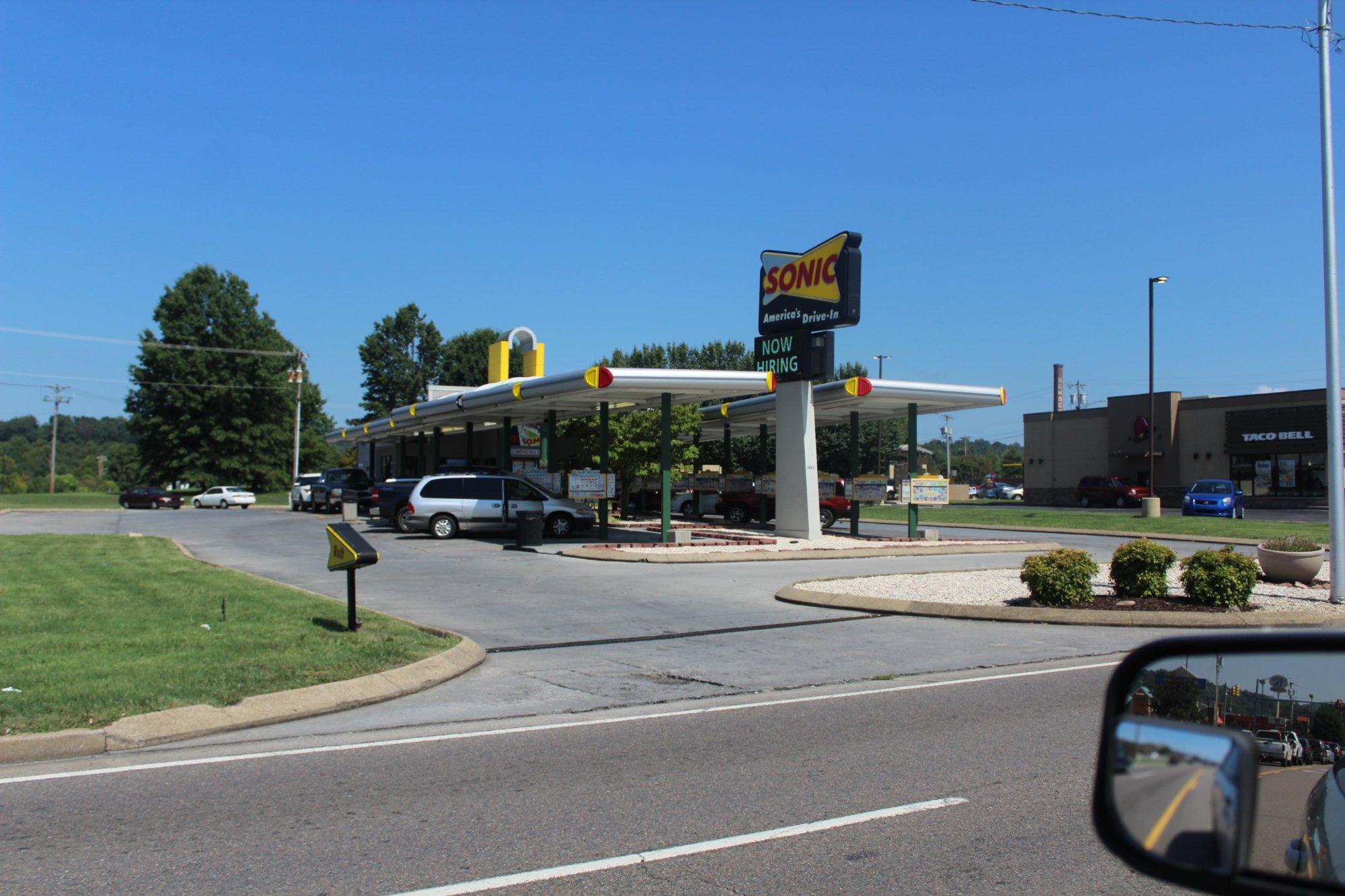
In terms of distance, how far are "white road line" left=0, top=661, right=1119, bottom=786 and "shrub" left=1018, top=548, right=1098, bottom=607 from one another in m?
4.21

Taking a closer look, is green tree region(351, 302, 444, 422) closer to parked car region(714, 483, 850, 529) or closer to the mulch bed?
parked car region(714, 483, 850, 529)

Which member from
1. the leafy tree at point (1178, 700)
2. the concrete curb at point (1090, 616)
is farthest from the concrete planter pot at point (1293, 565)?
the leafy tree at point (1178, 700)

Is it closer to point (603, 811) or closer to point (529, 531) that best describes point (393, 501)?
point (529, 531)

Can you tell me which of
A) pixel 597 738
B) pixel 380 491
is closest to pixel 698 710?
pixel 597 738

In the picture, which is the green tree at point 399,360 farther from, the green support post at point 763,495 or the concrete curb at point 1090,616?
the concrete curb at point 1090,616

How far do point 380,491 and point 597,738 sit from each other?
25645mm

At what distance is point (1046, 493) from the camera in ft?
228

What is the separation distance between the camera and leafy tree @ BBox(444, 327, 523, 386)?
97812 mm

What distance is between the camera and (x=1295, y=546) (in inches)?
734

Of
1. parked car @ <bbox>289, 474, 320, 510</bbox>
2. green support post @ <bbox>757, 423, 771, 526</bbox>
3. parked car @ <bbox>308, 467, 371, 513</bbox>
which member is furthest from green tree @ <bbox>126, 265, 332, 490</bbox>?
green support post @ <bbox>757, 423, 771, 526</bbox>

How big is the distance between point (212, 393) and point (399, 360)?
2147cm

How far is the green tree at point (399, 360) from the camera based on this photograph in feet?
317

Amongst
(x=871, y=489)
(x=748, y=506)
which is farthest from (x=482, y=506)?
(x=748, y=506)

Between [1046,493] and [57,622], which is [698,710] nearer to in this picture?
[57,622]
